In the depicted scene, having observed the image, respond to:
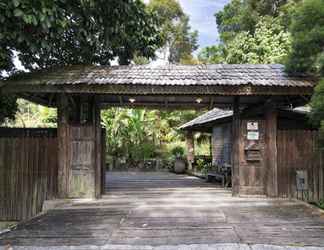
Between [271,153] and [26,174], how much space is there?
5914mm

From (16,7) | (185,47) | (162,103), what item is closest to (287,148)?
(162,103)

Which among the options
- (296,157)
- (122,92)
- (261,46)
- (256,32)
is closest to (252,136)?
(296,157)

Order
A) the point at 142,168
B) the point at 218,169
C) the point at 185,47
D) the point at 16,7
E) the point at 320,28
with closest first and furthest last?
1. the point at 16,7
2. the point at 320,28
3. the point at 218,169
4. the point at 142,168
5. the point at 185,47

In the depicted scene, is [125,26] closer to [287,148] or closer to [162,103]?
[162,103]

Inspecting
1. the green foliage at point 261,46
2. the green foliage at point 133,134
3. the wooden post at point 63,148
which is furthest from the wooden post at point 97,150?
the green foliage at point 261,46

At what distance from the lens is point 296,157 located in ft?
26.7

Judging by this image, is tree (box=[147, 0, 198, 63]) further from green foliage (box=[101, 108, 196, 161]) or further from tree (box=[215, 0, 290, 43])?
green foliage (box=[101, 108, 196, 161])

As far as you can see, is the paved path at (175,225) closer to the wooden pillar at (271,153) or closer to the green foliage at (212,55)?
the wooden pillar at (271,153)

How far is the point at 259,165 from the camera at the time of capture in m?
8.10

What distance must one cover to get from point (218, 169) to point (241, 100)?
3584mm

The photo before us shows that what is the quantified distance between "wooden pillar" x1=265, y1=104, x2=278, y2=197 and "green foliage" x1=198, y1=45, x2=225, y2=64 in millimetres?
13957

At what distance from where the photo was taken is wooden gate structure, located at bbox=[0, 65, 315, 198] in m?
7.34

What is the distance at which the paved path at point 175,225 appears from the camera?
4.55 metres

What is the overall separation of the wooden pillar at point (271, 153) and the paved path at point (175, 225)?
482 millimetres
